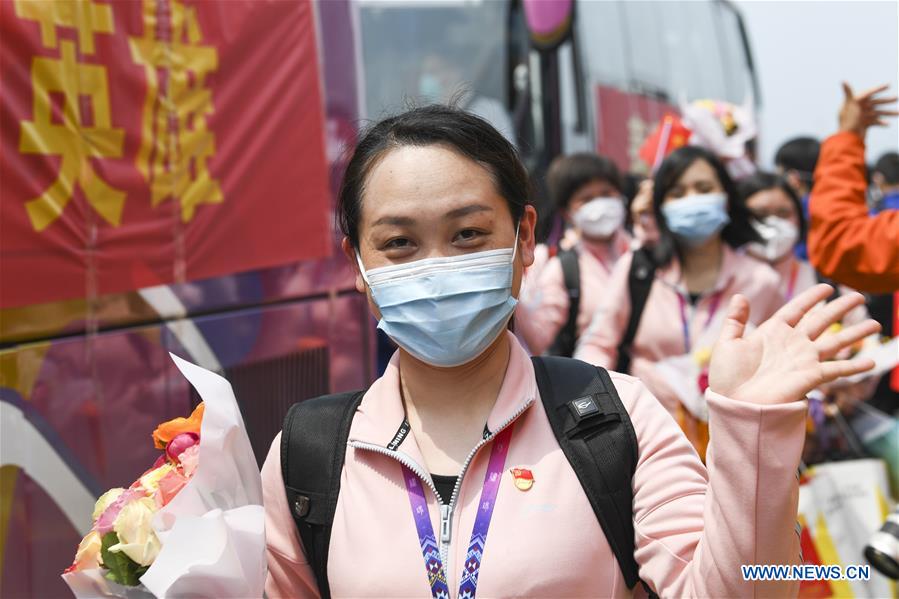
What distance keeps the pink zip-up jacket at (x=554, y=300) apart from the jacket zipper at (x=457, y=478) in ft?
7.09

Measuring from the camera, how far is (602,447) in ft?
5.01

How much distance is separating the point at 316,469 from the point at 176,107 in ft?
8.00

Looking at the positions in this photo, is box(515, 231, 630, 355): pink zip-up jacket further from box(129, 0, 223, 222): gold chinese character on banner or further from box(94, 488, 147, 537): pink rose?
box(94, 488, 147, 537): pink rose

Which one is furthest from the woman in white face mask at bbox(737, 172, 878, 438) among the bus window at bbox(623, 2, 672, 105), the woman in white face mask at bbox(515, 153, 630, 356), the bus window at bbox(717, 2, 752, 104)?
the bus window at bbox(717, 2, 752, 104)

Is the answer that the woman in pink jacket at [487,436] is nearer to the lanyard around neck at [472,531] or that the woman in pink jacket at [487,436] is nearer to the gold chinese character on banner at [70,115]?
the lanyard around neck at [472,531]

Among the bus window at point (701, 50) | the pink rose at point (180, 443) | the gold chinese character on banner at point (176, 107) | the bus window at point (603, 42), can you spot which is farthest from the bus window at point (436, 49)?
the pink rose at point (180, 443)

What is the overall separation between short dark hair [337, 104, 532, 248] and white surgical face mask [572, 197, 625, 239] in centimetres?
300

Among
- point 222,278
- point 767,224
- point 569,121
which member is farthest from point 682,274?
point 569,121

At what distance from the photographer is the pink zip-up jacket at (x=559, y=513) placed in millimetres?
1270

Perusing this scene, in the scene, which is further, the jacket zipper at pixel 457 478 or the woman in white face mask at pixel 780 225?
the woman in white face mask at pixel 780 225

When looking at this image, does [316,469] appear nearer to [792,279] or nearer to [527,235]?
[527,235]

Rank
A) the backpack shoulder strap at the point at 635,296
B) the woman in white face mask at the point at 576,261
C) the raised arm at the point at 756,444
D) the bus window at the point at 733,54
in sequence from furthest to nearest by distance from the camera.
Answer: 1. the bus window at the point at 733,54
2. the woman in white face mask at the point at 576,261
3. the backpack shoulder strap at the point at 635,296
4. the raised arm at the point at 756,444

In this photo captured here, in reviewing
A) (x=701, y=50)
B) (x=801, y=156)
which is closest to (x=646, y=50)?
(x=701, y=50)

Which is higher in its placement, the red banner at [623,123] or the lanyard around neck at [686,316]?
the red banner at [623,123]
